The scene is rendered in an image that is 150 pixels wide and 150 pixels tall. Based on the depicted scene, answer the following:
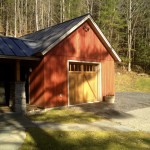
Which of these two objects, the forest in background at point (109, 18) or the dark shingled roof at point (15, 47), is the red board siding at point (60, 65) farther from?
the forest in background at point (109, 18)

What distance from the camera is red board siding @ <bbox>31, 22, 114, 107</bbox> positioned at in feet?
45.6

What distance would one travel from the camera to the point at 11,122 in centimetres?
1056

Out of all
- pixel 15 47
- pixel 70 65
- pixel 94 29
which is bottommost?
pixel 70 65

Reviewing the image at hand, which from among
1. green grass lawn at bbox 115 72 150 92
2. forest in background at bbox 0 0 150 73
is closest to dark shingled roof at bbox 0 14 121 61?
green grass lawn at bbox 115 72 150 92

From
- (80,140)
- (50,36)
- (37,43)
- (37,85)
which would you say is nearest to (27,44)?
(37,43)

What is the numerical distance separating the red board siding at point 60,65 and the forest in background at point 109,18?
59.9 feet

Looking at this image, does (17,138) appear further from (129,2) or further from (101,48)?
(129,2)

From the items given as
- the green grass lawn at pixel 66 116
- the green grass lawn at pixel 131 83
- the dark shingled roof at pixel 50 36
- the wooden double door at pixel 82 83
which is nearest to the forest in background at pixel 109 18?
the green grass lawn at pixel 131 83

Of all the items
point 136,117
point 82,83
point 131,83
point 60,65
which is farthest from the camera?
point 131,83

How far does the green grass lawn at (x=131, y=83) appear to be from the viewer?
2758cm

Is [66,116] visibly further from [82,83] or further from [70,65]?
[82,83]

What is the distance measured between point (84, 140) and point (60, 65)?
6.96 metres

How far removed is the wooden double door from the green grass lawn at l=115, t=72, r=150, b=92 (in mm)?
10290

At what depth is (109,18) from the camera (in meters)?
36.0
